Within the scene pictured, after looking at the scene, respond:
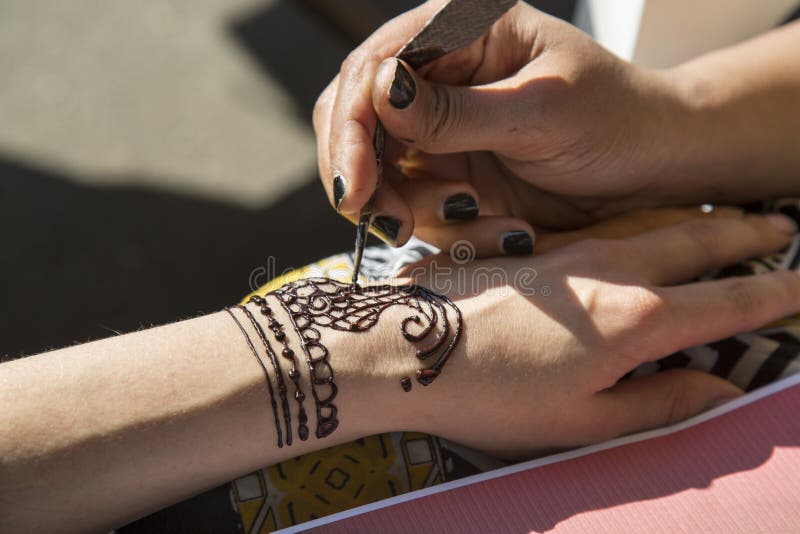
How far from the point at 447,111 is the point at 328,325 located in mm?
360

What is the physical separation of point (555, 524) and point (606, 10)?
3.78ft

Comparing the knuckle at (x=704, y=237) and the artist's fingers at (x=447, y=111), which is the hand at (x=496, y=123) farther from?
the knuckle at (x=704, y=237)

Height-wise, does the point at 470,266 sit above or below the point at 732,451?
above

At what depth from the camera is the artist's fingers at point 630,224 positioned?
1.21 meters

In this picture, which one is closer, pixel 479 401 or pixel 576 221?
pixel 479 401

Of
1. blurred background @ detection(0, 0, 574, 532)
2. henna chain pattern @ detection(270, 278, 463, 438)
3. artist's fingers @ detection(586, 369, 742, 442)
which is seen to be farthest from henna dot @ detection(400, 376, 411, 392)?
blurred background @ detection(0, 0, 574, 532)

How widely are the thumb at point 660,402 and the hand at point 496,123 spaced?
287 millimetres

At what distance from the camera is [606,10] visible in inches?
62.5

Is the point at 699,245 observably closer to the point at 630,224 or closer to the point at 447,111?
the point at 630,224

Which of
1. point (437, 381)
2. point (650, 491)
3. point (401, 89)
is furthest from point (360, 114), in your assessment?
point (650, 491)

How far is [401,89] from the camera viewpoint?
1.02 metres

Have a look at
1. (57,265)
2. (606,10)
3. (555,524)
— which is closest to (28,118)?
(57,265)

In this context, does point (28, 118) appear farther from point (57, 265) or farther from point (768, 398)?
point (768, 398)

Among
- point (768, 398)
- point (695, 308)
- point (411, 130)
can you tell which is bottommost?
point (768, 398)
